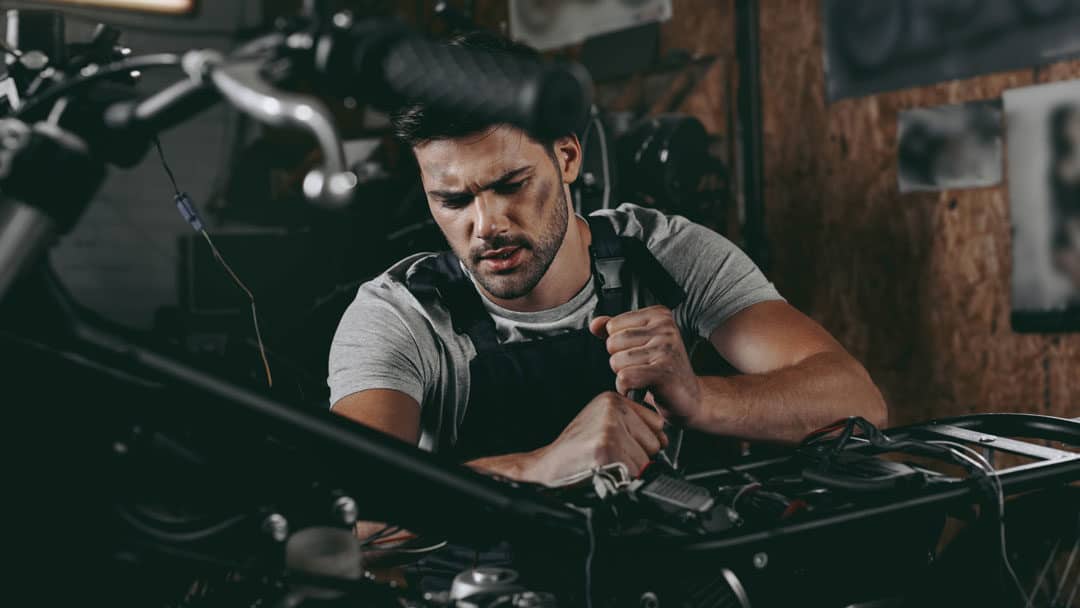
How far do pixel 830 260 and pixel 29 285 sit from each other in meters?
2.65

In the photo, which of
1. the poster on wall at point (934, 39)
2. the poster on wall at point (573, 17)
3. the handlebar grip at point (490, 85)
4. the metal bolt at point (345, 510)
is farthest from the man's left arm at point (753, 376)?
the poster on wall at point (573, 17)

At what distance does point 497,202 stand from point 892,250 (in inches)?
66.8

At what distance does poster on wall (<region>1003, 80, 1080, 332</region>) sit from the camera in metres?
2.45

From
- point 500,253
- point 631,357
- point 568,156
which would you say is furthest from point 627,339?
point 568,156

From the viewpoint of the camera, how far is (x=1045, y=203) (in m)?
2.50

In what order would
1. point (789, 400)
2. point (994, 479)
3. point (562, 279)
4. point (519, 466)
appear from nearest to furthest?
1. point (994, 479)
2. point (519, 466)
3. point (789, 400)
4. point (562, 279)

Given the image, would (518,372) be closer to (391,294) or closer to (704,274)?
(391,294)

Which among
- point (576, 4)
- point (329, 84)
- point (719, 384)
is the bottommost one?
point (719, 384)

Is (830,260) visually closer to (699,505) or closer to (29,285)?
(699,505)

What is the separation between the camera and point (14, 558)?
2.26ft

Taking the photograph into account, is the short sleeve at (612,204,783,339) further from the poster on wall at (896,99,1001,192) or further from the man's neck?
the poster on wall at (896,99,1001,192)

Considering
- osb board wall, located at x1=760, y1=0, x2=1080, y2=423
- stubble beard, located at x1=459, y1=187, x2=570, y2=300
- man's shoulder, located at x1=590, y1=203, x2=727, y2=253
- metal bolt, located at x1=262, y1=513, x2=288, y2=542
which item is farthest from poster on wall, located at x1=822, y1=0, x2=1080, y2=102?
metal bolt, located at x1=262, y1=513, x2=288, y2=542

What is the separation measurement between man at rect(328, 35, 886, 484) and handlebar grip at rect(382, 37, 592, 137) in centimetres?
76

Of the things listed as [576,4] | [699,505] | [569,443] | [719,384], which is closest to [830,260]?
[576,4]
